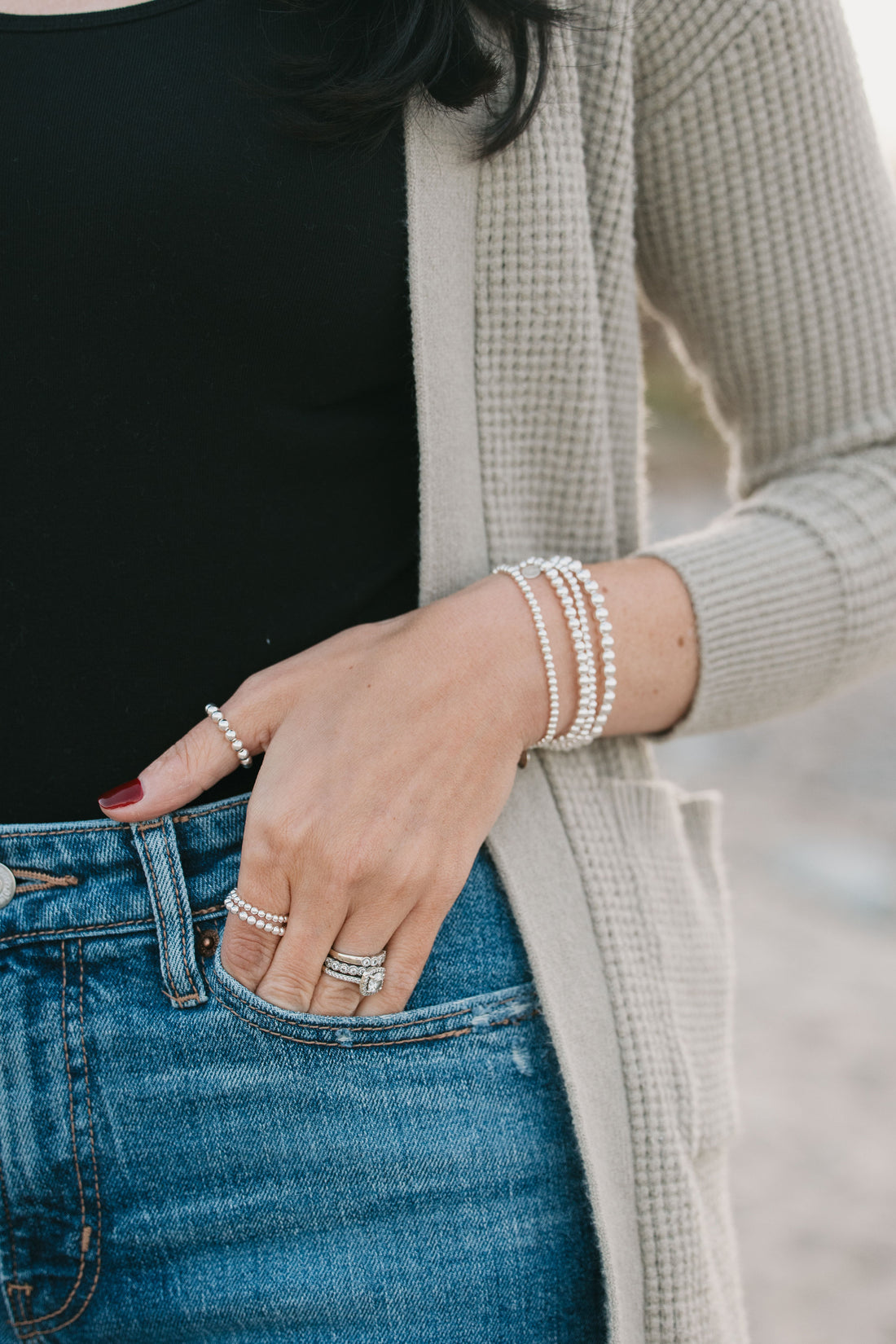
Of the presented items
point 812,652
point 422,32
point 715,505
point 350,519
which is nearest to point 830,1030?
point 812,652

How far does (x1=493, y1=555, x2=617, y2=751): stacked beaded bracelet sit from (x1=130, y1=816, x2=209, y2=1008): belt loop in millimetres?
332

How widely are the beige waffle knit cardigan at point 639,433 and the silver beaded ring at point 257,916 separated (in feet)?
0.68

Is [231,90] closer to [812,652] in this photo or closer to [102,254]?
[102,254]

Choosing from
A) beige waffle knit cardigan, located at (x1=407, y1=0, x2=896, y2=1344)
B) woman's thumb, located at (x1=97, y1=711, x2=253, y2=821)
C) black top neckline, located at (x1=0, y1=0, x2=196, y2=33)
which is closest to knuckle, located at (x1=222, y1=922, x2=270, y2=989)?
woman's thumb, located at (x1=97, y1=711, x2=253, y2=821)

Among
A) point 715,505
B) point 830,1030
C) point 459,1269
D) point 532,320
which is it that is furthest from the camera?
point 715,505

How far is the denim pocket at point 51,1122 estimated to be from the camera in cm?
86

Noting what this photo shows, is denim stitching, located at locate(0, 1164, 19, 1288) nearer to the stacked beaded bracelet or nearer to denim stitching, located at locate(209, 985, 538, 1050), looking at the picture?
denim stitching, located at locate(209, 985, 538, 1050)

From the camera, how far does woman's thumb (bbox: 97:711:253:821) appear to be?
863 millimetres

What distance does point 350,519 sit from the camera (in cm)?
100

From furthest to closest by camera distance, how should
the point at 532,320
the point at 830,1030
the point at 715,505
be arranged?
the point at 715,505 < the point at 830,1030 < the point at 532,320

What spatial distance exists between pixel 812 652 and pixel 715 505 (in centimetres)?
1384

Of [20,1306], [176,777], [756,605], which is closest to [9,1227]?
[20,1306]

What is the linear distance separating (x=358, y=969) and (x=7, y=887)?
0.29 m

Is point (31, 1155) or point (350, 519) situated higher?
point (350, 519)
